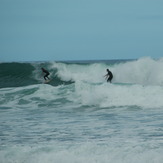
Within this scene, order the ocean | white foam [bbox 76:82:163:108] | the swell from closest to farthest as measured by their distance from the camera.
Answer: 1. the ocean
2. white foam [bbox 76:82:163:108]
3. the swell

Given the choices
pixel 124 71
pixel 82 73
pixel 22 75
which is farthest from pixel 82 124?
pixel 82 73

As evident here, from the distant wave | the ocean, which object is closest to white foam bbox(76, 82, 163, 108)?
the ocean

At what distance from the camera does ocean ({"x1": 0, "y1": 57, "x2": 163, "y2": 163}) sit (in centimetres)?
746

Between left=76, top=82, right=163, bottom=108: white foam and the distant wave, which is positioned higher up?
the distant wave

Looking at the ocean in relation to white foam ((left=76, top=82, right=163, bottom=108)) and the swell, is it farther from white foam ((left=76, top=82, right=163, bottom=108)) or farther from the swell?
the swell

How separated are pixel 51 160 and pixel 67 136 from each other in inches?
73.8

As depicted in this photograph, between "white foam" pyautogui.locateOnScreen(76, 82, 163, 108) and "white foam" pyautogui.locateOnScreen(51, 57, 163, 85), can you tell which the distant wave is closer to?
"white foam" pyautogui.locateOnScreen(51, 57, 163, 85)

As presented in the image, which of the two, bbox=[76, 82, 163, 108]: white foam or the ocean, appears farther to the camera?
bbox=[76, 82, 163, 108]: white foam

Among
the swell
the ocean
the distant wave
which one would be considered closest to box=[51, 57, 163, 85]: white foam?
the distant wave

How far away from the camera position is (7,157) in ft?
24.9

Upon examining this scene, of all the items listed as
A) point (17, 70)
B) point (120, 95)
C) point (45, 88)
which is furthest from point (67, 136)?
point (17, 70)

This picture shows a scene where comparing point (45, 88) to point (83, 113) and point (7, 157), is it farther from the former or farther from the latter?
point (7, 157)

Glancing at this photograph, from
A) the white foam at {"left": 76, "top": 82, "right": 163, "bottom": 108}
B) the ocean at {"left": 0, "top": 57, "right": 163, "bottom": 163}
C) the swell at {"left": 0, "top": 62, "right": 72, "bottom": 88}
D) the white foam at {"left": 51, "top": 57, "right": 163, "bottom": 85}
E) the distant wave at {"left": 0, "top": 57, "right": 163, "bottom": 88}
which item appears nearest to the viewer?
the ocean at {"left": 0, "top": 57, "right": 163, "bottom": 163}

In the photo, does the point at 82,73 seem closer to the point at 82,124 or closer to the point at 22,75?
the point at 22,75
